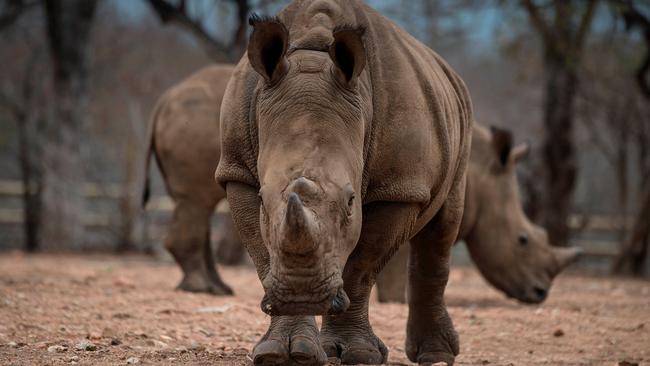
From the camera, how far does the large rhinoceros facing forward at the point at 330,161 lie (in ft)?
12.2

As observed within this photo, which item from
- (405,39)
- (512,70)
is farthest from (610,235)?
(405,39)

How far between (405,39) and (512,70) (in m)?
23.1

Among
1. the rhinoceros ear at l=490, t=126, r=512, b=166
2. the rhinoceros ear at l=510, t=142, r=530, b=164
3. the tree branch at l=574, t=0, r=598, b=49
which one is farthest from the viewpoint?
the tree branch at l=574, t=0, r=598, b=49

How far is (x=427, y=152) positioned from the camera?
4434mm

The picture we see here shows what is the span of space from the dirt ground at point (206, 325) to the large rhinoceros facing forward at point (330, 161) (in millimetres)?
575

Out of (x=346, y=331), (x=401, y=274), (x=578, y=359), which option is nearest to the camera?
(x=346, y=331)

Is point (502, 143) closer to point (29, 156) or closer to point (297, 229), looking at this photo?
point (297, 229)

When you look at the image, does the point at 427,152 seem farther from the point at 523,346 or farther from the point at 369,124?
the point at 523,346

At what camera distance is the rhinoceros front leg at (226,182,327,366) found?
4.02 metres

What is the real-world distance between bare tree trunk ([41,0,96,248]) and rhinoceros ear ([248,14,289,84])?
1148 centimetres

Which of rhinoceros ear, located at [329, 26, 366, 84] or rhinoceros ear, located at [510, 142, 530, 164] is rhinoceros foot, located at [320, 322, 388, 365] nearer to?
rhinoceros ear, located at [329, 26, 366, 84]

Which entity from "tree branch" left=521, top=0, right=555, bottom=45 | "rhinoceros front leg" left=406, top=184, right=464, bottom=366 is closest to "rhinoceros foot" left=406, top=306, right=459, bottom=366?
"rhinoceros front leg" left=406, top=184, right=464, bottom=366

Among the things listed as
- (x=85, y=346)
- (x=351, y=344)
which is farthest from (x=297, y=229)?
(x=85, y=346)

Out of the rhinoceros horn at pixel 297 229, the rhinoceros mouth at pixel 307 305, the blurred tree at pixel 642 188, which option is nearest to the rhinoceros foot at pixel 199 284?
the rhinoceros mouth at pixel 307 305
